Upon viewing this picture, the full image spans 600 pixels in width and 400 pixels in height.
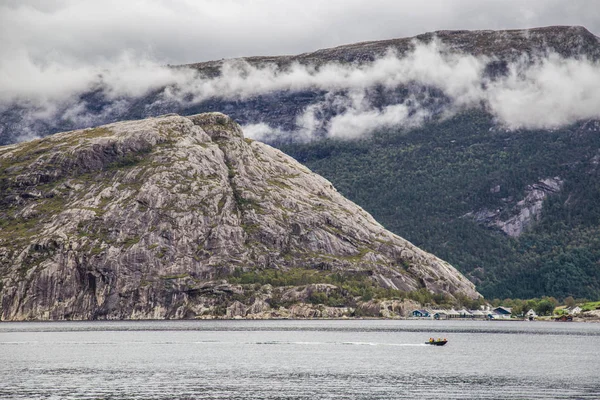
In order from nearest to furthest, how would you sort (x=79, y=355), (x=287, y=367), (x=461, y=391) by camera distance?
(x=461, y=391)
(x=287, y=367)
(x=79, y=355)

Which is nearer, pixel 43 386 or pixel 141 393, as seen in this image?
pixel 141 393

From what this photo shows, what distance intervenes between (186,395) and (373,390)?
87.4ft

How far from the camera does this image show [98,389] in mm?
130500

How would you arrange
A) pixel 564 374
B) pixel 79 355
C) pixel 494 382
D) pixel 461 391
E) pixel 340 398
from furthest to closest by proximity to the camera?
pixel 79 355 → pixel 564 374 → pixel 494 382 → pixel 461 391 → pixel 340 398

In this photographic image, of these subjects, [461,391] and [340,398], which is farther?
[461,391]

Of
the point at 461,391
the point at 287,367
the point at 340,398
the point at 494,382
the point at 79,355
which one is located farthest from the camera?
the point at 79,355

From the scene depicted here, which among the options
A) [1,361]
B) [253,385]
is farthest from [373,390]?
[1,361]

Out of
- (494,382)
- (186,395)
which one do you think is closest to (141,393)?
(186,395)

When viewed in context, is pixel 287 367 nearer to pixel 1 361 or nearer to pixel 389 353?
pixel 389 353

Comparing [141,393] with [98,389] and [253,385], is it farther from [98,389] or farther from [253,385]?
[253,385]

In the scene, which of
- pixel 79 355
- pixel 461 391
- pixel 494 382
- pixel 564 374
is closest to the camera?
pixel 461 391

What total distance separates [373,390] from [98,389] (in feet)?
128

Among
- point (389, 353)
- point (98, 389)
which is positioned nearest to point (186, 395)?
point (98, 389)

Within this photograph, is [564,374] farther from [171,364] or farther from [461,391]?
[171,364]
